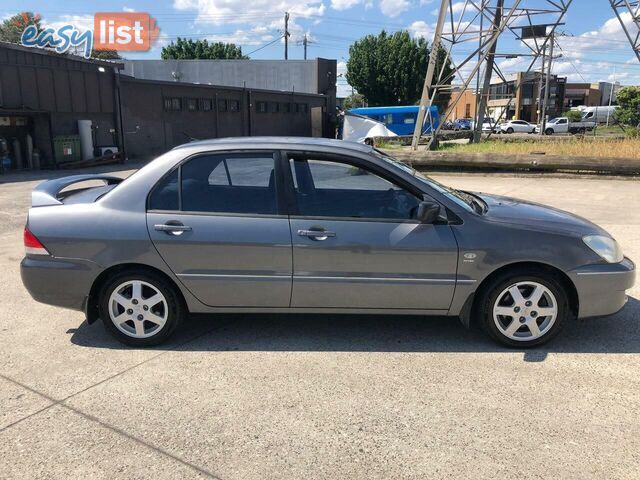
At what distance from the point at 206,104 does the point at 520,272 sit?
28.7 metres

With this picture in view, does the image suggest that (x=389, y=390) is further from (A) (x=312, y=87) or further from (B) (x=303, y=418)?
(A) (x=312, y=87)

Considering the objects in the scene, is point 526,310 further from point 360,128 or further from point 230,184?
point 360,128

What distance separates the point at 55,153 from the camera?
68.5ft

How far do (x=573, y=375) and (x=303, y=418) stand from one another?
1.93 metres

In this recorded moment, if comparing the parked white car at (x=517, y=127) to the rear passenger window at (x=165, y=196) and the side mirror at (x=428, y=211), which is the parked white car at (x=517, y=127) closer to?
the side mirror at (x=428, y=211)

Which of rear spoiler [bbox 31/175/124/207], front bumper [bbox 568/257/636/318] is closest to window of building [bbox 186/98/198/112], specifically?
rear spoiler [bbox 31/175/124/207]

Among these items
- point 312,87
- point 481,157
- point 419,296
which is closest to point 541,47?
point 481,157

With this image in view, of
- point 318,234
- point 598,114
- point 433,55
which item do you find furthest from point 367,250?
point 598,114

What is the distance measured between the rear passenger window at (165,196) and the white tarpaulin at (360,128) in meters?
26.5

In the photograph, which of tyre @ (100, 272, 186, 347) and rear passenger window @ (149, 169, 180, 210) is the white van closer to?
rear passenger window @ (149, 169, 180, 210)

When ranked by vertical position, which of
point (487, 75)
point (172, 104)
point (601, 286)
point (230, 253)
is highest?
point (487, 75)

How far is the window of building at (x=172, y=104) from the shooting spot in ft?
89.4

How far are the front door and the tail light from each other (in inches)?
75.2

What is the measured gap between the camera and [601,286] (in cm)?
397
